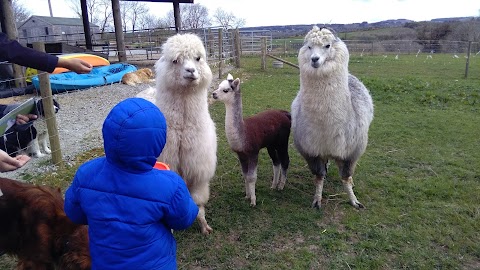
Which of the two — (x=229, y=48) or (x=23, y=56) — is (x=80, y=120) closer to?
(x=23, y=56)

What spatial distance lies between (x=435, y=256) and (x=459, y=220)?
2.49 ft

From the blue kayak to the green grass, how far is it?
16.8 ft

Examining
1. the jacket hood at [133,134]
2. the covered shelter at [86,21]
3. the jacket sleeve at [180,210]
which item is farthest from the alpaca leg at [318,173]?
the covered shelter at [86,21]

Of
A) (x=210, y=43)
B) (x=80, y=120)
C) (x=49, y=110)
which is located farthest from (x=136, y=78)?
(x=49, y=110)

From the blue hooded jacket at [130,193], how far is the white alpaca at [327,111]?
230cm

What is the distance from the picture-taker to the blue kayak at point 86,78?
973 cm

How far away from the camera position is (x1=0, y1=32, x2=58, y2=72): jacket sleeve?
2.43 meters

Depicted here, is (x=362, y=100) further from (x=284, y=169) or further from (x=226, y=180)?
(x=226, y=180)

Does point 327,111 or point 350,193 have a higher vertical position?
point 327,111

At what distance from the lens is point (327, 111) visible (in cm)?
380

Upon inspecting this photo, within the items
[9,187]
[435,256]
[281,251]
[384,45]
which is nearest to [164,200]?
[9,187]

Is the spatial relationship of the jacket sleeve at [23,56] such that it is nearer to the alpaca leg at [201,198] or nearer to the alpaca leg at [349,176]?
the alpaca leg at [201,198]

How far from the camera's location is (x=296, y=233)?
3613 mm

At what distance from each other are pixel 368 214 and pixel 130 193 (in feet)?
9.61
